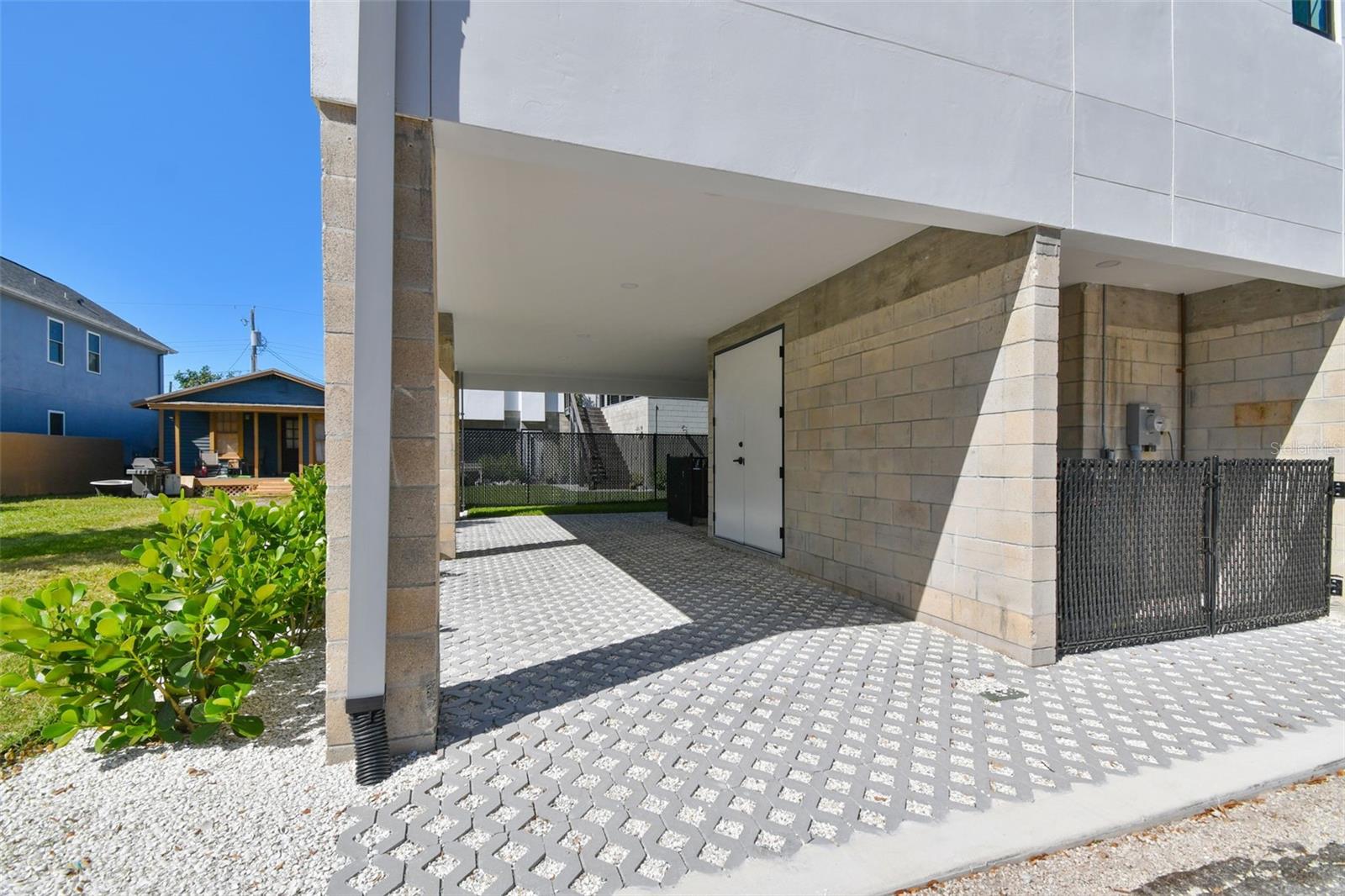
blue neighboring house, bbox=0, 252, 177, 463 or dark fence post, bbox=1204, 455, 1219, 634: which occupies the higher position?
blue neighboring house, bbox=0, 252, 177, 463

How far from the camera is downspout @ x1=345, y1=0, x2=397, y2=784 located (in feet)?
7.34

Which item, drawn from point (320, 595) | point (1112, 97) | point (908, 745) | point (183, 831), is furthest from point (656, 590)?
point (1112, 97)

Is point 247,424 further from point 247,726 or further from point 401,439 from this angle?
point 401,439

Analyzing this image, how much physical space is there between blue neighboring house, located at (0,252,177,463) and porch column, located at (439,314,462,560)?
47.9 feet

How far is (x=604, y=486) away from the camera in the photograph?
1623 centimetres

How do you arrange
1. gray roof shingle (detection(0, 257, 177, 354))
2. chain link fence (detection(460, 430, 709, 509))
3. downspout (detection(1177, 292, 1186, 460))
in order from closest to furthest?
1. downspout (detection(1177, 292, 1186, 460))
2. chain link fence (detection(460, 430, 709, 509))
3. gray roof shingle (detection(0, 257, 177, 354))

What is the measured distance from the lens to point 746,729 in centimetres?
269

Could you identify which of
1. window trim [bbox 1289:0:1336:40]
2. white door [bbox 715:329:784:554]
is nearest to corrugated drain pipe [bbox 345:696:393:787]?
white door [bbox 715:329:784:554]

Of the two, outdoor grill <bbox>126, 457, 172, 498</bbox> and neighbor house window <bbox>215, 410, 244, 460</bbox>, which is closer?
outdoor grill <bbox>126, 457, 172, 498</bbox>

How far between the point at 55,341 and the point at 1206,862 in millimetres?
23609

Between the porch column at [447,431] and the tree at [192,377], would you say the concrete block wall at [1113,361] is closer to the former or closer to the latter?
the porch column at [447,431]

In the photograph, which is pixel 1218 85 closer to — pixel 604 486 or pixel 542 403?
pixel 604 486

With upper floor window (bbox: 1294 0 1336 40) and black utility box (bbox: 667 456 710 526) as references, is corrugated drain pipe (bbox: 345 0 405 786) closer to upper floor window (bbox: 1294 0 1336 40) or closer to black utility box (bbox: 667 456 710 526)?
upper floor window (bbox: 1294 0 1336 40)

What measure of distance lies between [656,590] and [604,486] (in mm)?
10892
